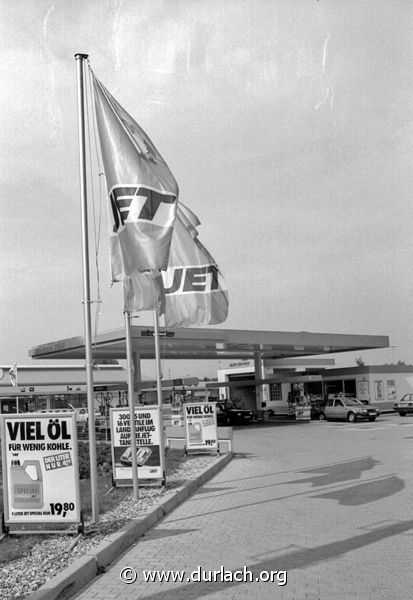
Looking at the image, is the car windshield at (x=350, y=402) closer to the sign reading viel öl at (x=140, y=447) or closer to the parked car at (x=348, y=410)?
the parked car at (x=348, y=410)

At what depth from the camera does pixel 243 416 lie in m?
43.6

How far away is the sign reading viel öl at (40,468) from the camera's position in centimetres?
864

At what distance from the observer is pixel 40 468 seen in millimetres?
8750

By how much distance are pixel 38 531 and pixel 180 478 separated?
604 centimetres

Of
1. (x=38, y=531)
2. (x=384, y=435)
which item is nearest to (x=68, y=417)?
(x=38, y=531)

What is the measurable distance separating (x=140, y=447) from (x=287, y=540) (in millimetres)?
5261

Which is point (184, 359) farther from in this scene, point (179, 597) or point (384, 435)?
point (179, 597)

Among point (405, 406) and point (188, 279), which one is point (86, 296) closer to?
point (188, 279)

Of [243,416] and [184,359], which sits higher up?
[184,359]

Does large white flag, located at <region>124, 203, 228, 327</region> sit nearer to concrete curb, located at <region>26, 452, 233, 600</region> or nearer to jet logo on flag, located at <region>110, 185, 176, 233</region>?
jet logo on flag, located at <region>110, 185, 176, 233</region>

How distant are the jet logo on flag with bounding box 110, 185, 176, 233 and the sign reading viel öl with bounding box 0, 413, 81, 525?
2983mm

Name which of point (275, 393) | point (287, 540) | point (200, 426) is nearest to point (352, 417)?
point (275, 393)

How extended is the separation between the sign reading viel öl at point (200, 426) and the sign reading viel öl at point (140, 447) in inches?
248

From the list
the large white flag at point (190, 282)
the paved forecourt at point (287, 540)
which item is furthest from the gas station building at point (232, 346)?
the paved forecourt at point (287, 540)
